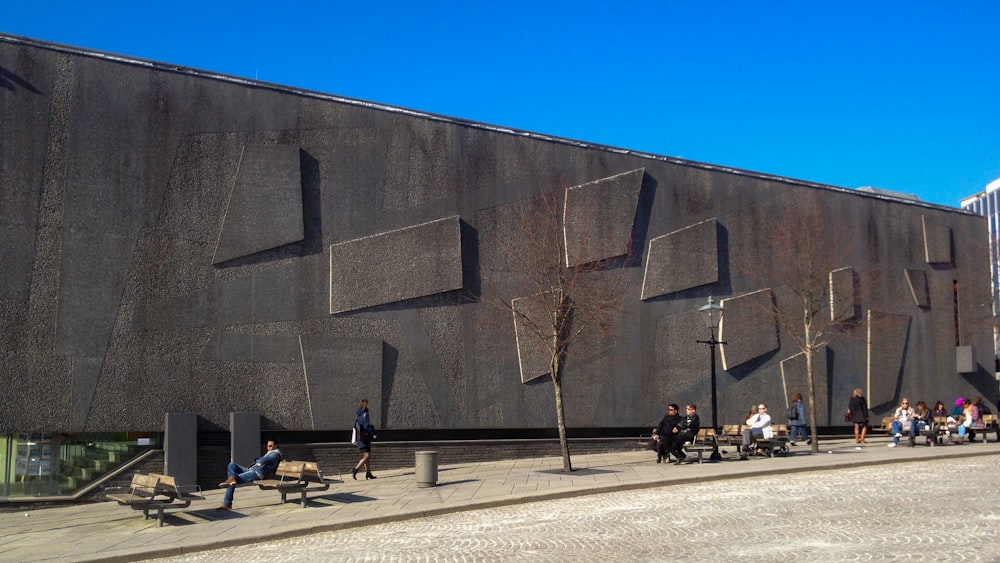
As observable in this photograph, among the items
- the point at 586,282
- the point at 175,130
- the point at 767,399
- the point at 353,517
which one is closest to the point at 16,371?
the point at 175,130

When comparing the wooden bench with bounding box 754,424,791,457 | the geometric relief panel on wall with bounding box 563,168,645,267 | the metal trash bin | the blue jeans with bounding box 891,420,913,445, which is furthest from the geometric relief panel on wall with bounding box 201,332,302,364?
the blue jeans with bounding box 891,420,913,445

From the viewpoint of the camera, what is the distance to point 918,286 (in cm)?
3195

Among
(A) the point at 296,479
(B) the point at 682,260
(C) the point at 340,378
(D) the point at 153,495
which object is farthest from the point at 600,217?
(D) the point at 153,495

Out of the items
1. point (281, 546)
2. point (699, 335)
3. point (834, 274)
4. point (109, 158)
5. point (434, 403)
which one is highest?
point (109, 158)

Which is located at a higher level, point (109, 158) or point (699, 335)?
point (109, 158)

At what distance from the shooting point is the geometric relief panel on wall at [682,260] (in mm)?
26391

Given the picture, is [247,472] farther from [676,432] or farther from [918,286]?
[918,286]

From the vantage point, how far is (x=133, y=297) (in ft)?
67.8

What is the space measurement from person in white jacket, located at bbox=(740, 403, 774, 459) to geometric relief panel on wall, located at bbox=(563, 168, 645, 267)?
5.83m

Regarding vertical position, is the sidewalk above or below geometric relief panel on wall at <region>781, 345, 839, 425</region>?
below

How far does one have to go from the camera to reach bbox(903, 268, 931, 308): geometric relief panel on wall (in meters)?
31.8

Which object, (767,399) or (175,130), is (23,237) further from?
(767,399)

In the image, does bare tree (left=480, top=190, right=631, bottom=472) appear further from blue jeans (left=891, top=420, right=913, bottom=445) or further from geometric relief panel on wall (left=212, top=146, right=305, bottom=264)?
blue jeans (left=891, top=420, right=913, bottom=445)

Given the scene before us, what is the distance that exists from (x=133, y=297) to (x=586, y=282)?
10847 mm
